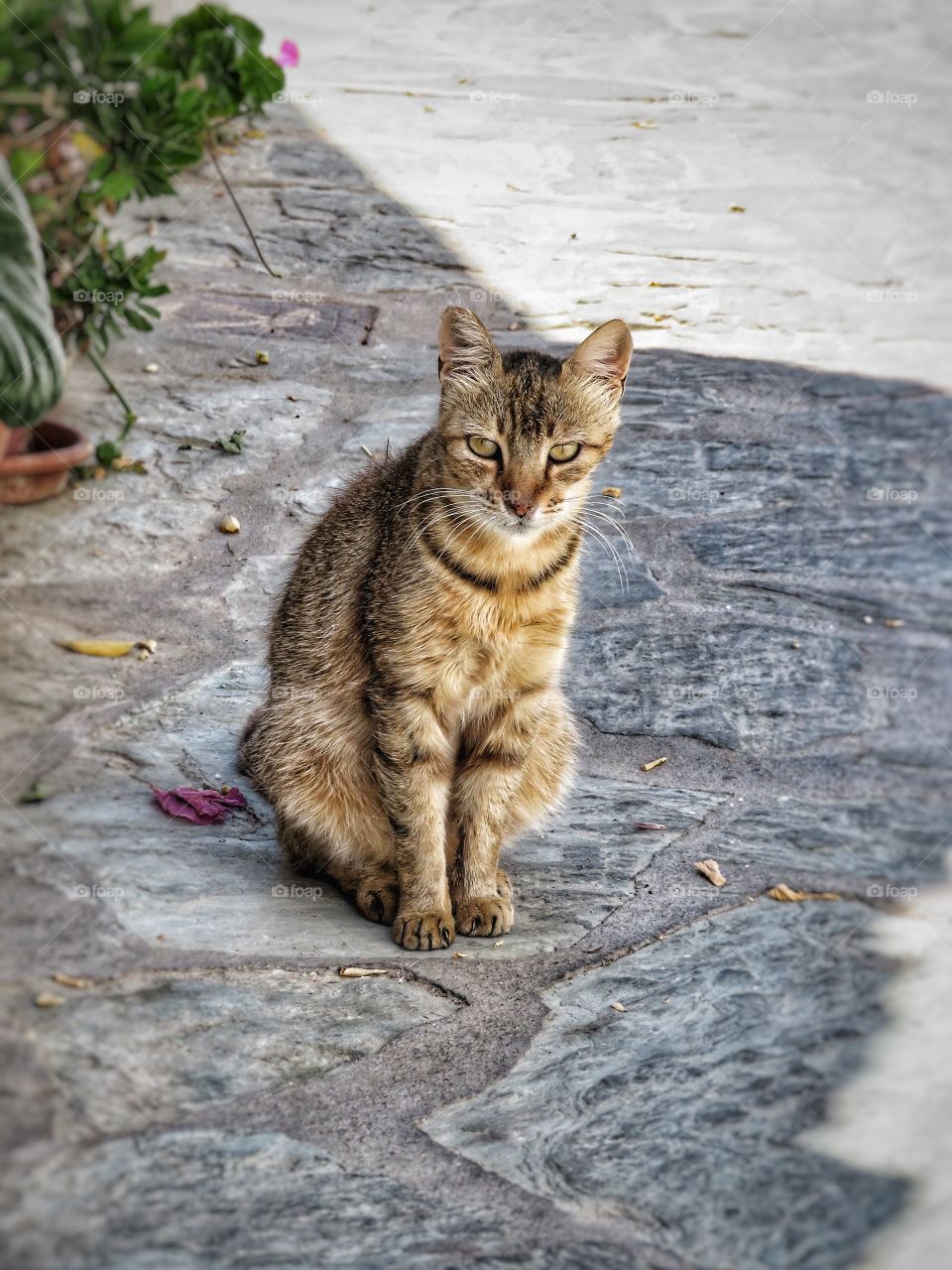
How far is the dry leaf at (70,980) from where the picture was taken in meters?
2.58

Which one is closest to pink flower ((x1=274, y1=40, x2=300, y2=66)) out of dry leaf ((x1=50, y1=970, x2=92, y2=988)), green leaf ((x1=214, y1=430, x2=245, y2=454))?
green leaf ((x1=214, y1=430, x2=245, y2=454))

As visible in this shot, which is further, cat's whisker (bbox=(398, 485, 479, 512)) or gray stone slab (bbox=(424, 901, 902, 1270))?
cat's whisker (bbox=(398, 485, 479, 512))

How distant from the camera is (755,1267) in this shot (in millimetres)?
2199

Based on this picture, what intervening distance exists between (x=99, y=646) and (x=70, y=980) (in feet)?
5.16

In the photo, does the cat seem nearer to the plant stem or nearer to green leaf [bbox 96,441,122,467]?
green leaf [bbox 96,441,122,467]

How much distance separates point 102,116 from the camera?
180 inches

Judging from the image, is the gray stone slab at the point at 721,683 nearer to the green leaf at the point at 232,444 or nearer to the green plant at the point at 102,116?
the green leaf at the point at 232,444

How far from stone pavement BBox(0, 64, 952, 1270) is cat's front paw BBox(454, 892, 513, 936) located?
5 centimetres

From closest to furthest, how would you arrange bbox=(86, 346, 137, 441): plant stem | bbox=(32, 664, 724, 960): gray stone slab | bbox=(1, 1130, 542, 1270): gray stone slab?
bbox=(1, 1130, 542, 1270): gray stone slab
bbox=(32, 664, 724, 960): gray stone slab
bbox=(86, 346, 137, 441): plant stem

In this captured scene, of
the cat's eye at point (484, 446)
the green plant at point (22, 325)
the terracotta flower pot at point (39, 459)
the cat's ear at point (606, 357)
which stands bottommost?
the terracotta flower pot at point (39, 459)

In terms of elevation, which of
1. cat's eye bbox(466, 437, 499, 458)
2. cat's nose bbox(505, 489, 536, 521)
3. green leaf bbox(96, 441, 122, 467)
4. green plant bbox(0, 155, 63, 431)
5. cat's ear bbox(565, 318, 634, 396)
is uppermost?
green plant bbox(0, 155, 63, 431)

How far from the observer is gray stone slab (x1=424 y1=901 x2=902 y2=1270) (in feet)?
7.48

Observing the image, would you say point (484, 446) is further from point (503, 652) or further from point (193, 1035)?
point (193, 1035)

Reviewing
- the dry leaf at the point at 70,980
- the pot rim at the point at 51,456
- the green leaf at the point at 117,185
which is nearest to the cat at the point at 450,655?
the dry leaf at the point at 70,980
